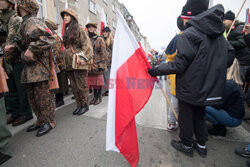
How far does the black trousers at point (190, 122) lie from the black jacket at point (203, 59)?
19cm

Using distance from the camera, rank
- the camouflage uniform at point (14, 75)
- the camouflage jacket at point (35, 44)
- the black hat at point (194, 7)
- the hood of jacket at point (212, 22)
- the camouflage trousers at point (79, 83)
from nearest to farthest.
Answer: the hood of jacket at point (212, 22) → the black hat at point (194, 7) → the camouflage jacket at point (35, 44) → the camouflage uniform at point (14, 75) → the camouflage trousers at point (79, 83)

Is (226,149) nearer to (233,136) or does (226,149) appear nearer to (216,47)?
(233,136)

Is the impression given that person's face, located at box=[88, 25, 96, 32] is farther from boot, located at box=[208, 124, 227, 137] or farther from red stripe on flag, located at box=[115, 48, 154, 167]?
boot, located at box=[208, 124, 227, 137]

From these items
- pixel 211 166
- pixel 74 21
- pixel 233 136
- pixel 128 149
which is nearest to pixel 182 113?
pixel 211 166

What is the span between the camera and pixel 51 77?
2.00 m

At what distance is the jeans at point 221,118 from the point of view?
1.74 meters

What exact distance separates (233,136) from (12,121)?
407cm

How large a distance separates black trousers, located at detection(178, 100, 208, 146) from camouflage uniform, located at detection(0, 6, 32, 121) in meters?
2.68

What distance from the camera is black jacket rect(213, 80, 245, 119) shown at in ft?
5.56

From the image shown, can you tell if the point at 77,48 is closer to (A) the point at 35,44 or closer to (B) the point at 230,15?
(A) the point at 35,44

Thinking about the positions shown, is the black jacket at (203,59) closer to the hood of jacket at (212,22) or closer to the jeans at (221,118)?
the hood of jacket at (212,22)

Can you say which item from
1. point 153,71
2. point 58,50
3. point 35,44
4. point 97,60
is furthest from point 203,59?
point 58,50

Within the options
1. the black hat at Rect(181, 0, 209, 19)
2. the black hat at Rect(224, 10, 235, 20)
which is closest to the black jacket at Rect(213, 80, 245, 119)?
the black hat at Rect(181, 0, 209, 19)

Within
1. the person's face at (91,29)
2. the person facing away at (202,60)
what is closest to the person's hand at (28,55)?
the person facing away at (202,60)
